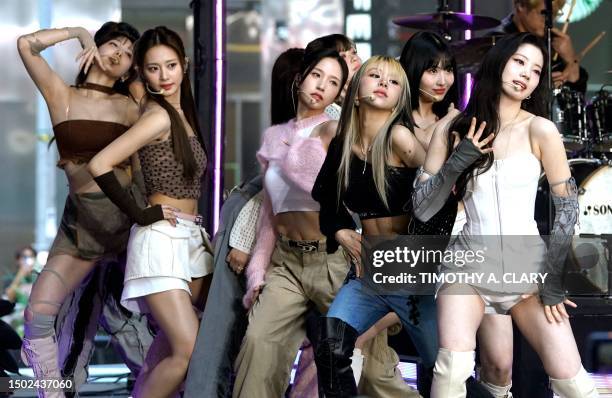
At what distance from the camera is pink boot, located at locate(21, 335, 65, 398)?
5.26 meters

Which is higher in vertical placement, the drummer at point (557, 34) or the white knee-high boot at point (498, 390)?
the drummer at point (557, 34)

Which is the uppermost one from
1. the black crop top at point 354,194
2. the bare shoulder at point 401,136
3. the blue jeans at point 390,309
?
the bare shoulder at point 401,136

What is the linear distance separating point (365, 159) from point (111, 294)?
1912 mm

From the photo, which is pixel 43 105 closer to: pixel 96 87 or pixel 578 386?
pixel 96 87

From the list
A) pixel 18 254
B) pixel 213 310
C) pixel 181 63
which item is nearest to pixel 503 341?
pixel 213 310

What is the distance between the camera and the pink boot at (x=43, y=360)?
5258mm

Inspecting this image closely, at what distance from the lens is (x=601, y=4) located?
893cm

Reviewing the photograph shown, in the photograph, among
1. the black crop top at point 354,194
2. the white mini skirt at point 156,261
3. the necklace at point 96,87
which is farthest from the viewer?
the necklace at point 96,87

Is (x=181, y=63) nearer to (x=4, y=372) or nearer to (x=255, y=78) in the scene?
(x=4, y=372)

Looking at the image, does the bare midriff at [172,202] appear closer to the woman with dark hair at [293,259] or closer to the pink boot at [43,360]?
the woman with dark hair at [293,259]

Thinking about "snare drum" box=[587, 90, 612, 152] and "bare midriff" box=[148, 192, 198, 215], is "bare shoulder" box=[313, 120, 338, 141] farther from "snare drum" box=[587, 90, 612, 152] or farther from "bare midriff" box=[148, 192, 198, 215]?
"snare drum" box=[587, 90, 612, 152]

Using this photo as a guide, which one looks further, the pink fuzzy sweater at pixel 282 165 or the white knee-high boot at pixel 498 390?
the pink fuzzy sweater at pixel 282 165

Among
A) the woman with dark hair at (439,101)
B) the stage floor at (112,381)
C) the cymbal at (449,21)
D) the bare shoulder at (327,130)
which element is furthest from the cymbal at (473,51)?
the stage floor at (112,381)

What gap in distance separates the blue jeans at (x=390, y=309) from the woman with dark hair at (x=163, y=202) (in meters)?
0.85
